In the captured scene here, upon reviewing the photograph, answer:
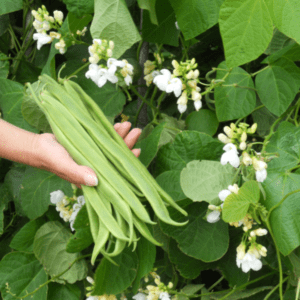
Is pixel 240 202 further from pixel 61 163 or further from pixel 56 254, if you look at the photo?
pixel 56 254

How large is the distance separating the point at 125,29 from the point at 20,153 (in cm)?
53

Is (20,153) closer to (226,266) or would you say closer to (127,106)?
(127,106)

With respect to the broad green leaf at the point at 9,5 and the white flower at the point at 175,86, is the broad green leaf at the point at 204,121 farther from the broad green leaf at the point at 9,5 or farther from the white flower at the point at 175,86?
the broad green leaf at the point at 9,5

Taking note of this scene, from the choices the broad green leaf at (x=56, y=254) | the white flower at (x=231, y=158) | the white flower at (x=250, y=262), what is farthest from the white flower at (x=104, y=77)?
the broad green leaf at (x=56, y=254)

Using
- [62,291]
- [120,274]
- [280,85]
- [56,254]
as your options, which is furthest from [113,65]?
[62,291]

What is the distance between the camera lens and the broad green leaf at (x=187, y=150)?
3.73ft

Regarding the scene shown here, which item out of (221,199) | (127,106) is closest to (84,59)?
(127,106)

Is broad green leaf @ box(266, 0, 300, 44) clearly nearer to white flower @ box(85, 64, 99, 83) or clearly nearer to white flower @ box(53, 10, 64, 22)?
white flower @ box(85, 64, 99, 83)

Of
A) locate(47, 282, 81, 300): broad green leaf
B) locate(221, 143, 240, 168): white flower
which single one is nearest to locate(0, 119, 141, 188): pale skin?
locate(221, 143, 240, 168): white flower

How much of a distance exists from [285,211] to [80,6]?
900mm

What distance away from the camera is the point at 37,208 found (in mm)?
1506

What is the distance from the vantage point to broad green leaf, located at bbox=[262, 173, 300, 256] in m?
0.91

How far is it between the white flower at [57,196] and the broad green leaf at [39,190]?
9cm

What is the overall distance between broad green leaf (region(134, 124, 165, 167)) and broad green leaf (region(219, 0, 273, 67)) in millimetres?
367
